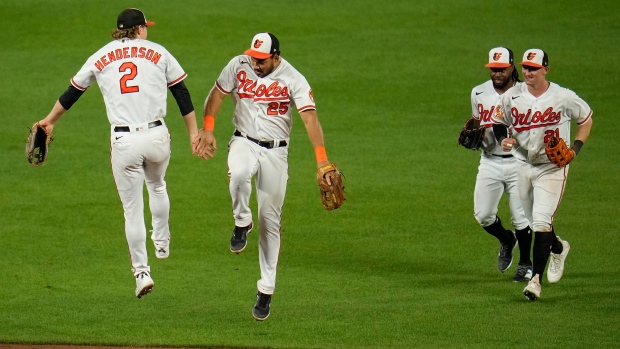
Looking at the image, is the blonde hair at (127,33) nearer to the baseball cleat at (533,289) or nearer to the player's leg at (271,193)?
the player's leg at (271,193)

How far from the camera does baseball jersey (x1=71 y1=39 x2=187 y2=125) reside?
877 centimetres

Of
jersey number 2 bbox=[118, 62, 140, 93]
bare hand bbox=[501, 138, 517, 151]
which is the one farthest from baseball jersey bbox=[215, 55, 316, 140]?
bare hand bbox=[501, 138, 517, 151]

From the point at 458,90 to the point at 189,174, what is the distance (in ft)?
21.2

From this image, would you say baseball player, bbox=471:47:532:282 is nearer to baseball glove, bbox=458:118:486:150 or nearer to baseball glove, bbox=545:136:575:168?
baseball glove, bbox=458:118:486:150

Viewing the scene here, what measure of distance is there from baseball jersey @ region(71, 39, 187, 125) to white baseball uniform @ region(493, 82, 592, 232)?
3583mm

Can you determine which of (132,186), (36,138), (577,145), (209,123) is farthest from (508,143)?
(36,138)

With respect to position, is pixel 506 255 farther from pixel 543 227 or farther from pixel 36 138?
pixel 36 138

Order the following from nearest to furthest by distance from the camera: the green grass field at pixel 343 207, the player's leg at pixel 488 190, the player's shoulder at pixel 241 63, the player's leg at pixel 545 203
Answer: the player's shoulder at pixel 241 63 → the green grass field at pixel 343 207 → the player's leg at pixel 545 203 → the player's leg at pixel 488 190

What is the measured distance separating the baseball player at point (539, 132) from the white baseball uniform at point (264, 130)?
2.34 m

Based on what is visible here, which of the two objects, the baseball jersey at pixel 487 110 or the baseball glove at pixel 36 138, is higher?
the baseball glove at pixel 36 138

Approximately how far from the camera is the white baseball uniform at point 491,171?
11.7 metres

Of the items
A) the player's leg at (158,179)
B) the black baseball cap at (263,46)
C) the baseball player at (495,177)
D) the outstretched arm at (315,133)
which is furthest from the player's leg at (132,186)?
the baseball player at (495,177)

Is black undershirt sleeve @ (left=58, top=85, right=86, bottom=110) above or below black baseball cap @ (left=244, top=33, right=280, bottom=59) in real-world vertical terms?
below

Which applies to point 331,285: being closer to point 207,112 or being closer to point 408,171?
point 207,112
